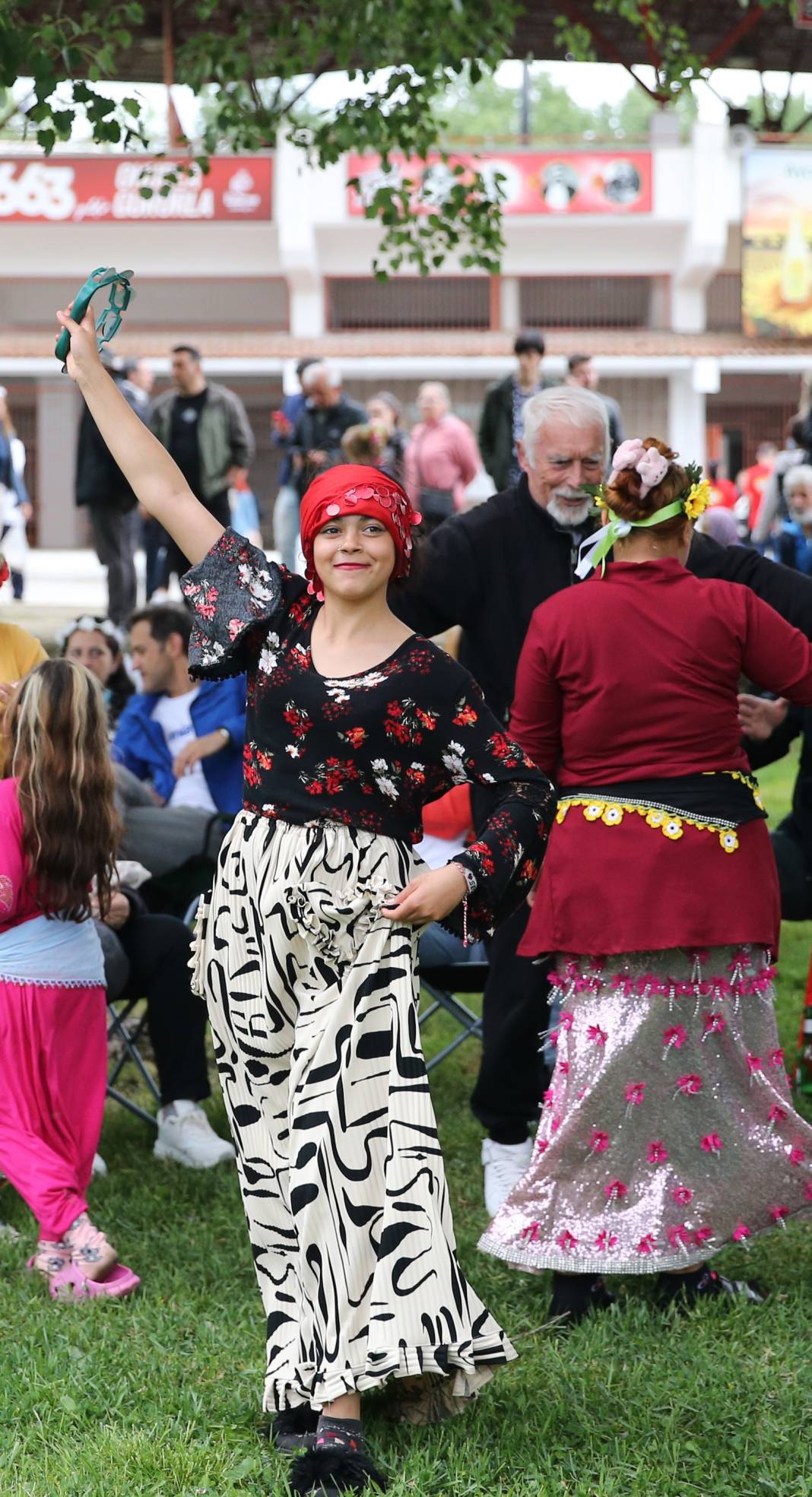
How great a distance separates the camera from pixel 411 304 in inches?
1249

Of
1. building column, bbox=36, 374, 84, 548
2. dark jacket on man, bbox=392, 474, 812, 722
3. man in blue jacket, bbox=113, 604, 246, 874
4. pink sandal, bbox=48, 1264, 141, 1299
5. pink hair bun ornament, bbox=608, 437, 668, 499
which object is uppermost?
pink hair bun ornament, bbox=608, 437, 668, 499

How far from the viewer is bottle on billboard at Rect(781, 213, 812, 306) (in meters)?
29.5

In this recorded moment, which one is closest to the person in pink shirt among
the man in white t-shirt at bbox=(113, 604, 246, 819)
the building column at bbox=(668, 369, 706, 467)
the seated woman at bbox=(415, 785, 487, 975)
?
the man in white t-shirt at bbox=(113, 604, 246, 819)

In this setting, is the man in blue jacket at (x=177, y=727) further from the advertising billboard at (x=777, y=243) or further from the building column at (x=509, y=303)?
the building column at (x=509, y=303)

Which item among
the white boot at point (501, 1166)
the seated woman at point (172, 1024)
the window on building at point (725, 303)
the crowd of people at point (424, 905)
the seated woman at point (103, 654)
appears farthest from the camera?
the window on building at point (725, 303)

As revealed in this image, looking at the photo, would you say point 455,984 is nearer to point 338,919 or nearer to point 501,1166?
Answer: point 501,1166

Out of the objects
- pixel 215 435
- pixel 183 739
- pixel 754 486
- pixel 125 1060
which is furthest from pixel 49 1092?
pixel 754 486

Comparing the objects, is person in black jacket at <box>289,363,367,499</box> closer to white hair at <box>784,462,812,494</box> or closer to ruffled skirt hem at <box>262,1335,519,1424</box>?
white hair at <box>784,462,812,494</box>

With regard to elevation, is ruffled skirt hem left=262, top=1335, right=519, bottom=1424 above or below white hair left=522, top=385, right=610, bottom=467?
below

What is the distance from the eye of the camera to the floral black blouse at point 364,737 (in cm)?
319

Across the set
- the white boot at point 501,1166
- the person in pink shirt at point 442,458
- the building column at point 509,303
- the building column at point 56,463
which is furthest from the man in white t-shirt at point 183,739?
the building column at point 509,303

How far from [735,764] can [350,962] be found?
4.02 ft

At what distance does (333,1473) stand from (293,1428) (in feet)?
0.90

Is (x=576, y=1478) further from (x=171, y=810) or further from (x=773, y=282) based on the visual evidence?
(x=773, y=282)
